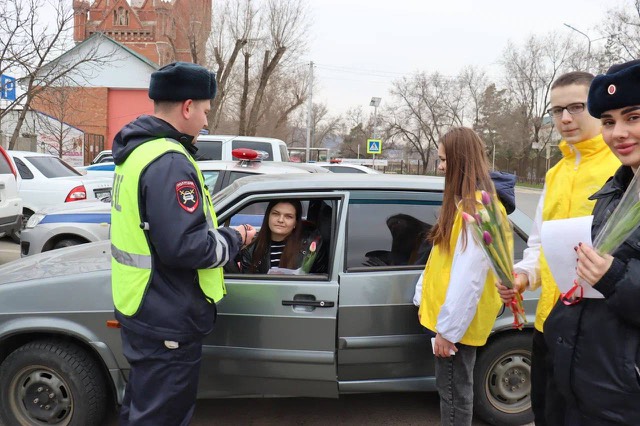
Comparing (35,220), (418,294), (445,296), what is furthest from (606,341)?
(35,220)

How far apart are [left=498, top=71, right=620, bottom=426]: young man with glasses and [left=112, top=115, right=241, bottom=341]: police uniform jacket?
1337mm

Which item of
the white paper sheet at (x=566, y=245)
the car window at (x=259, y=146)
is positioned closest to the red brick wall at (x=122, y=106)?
the car window at (x=259, y=146)

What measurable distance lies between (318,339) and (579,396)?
1485 mm

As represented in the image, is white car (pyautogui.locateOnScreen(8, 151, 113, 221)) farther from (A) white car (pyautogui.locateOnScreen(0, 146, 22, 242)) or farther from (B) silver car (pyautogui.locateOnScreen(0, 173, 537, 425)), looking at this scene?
(B) silver car (pyautogui.locateOnScreen(0, 173, 537, 425))

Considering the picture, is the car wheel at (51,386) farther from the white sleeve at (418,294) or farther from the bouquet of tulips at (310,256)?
the white sleeve at (418,294)

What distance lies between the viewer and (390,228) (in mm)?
3221

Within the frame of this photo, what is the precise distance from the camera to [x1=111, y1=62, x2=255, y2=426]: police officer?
208 centimetres

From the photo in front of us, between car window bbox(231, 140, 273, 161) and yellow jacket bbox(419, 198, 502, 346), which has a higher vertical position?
car window bbox(231, 140, 273, 161)

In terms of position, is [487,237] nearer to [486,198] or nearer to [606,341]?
[486,198]

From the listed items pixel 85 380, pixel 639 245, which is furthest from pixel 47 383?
pixel 639 245

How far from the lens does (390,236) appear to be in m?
3.22

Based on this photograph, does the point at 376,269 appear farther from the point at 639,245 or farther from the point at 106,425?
the point at 106,425

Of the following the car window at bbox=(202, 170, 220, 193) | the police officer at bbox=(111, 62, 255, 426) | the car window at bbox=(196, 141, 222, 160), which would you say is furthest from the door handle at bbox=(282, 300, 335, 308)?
the car window at bbox=(196, 141, 222, 160)

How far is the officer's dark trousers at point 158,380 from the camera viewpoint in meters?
2.17
